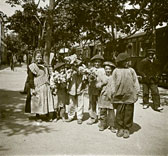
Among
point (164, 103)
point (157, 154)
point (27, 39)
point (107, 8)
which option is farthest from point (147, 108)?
point (27, 39)

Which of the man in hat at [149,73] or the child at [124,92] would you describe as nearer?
the child at [124,92]

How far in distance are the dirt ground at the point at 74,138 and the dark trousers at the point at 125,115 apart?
0.81ft

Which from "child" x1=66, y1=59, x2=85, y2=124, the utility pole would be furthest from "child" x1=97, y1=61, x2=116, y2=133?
the utility pole

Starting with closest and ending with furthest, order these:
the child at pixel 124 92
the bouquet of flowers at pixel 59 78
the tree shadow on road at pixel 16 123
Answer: the child at pixel 124 92, the tree shadow on road at pixel 16 123, the bouquet of flowers at pixel 59 78

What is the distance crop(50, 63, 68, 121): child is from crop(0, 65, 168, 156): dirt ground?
0.30m

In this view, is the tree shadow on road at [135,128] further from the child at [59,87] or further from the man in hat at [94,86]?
the child at [59,87]

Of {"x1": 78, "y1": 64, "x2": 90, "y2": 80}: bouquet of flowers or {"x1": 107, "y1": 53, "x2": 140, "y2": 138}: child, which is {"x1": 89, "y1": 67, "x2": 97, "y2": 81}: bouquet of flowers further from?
{"x1": 107, "y1": 53, "x2": 140, "y2": 138}: child

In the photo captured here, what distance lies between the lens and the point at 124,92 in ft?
16.5

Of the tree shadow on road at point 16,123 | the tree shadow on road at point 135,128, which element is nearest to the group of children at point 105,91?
the tree shadow on road at point 135,128

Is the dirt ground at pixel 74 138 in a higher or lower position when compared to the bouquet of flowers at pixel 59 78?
lower

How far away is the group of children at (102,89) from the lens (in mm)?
5070

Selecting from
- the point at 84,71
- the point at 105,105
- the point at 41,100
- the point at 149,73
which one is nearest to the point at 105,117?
the point at 105,105

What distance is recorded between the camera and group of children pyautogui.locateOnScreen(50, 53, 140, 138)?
199 inches

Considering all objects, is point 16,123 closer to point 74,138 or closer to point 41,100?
point 41,100
